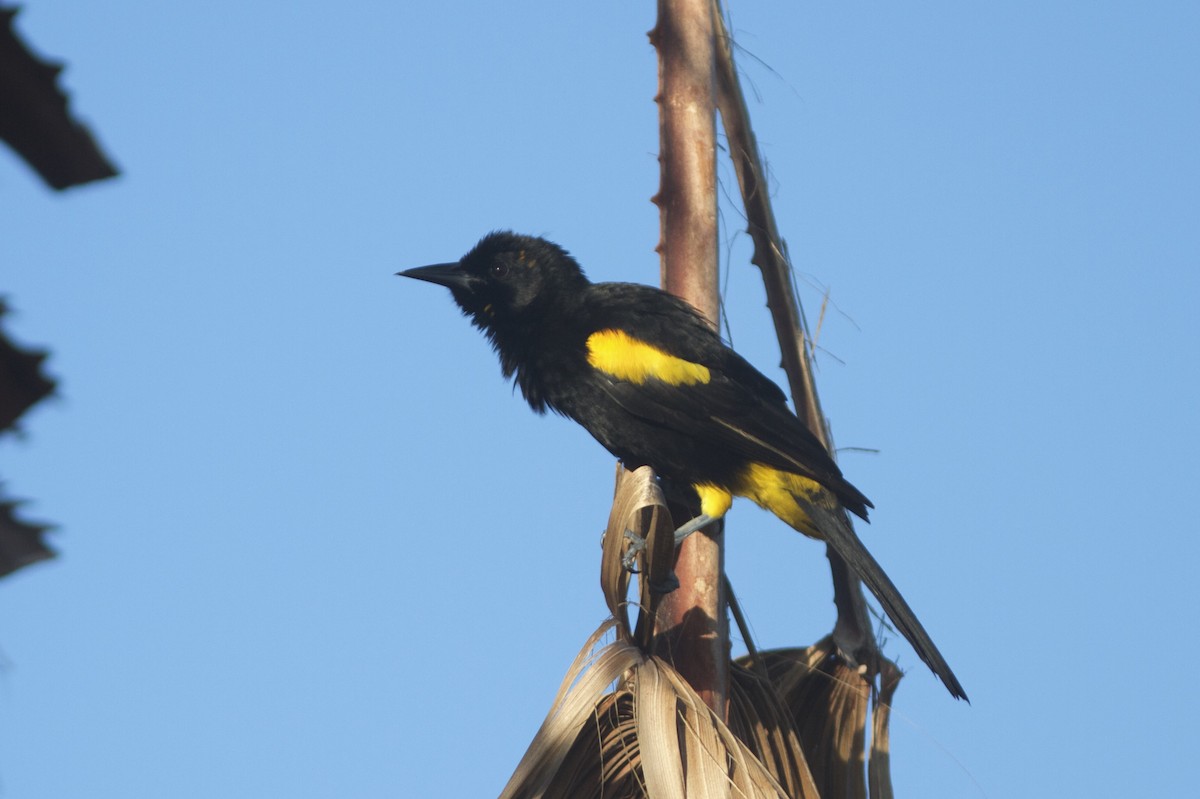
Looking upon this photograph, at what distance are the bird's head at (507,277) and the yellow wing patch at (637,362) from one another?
45cm

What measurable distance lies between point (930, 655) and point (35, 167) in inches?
146

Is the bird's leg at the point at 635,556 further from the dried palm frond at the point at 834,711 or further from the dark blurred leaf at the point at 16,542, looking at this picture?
the dark blurred leaf at the point at 16,542

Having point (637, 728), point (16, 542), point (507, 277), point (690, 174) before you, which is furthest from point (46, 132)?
point (507, 277)

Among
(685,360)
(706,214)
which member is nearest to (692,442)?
(685,360)

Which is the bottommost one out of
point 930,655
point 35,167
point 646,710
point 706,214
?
point 35,167

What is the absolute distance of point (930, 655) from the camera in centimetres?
382

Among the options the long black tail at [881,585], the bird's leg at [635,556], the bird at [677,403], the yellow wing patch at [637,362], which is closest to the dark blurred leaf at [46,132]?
the bird's leg at [635,556]

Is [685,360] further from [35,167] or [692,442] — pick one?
[35,167]

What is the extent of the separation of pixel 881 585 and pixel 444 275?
2.53m

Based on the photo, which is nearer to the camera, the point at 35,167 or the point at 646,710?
the point at 35,167

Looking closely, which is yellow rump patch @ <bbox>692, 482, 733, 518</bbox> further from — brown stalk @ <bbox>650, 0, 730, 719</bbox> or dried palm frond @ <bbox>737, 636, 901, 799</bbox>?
dried palm frond @ <bbox>737, 636, 901, 799</bbox>

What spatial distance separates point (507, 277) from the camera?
544 centimetres

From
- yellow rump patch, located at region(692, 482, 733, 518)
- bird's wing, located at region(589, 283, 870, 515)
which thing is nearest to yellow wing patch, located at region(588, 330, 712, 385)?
bird's wing, located at region(589, 283, 870, 515)

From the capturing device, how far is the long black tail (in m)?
3.80
